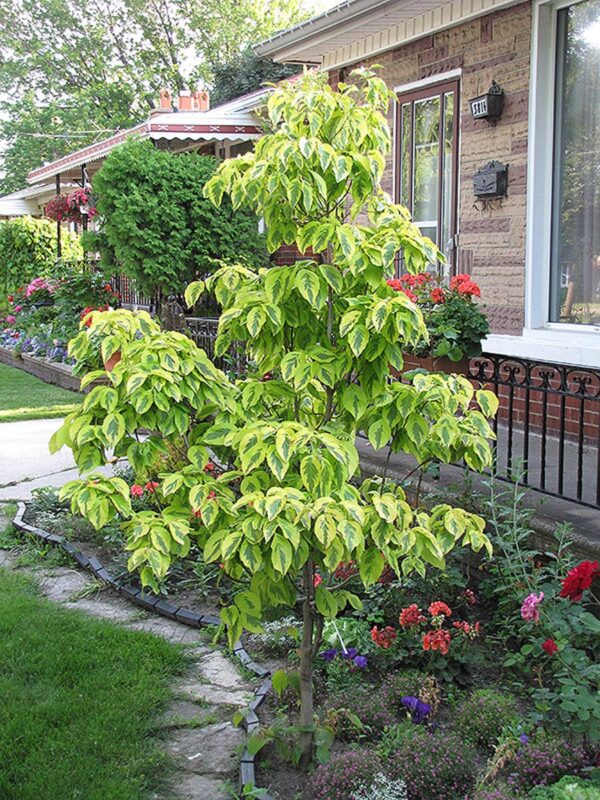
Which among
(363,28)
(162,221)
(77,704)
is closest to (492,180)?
(363,28)

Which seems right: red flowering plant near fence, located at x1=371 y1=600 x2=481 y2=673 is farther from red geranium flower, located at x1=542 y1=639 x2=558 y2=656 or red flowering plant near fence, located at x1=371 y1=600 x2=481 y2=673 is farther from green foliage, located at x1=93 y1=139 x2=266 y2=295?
green foliage, located at x1=93 y1=139 x2=266 y2=295

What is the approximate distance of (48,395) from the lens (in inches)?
509

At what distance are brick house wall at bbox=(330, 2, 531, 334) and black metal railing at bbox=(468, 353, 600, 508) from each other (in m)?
0.62

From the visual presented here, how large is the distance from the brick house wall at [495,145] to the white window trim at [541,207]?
12 centimetres

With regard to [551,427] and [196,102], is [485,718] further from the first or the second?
[196,102]

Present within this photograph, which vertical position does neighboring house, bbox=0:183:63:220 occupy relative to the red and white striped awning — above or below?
below

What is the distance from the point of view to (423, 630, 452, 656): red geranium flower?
163 inches

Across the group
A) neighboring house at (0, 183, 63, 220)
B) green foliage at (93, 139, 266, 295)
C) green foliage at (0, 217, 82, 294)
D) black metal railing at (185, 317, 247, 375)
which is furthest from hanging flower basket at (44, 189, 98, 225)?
neighboring house at (0, 183, 63, 220)

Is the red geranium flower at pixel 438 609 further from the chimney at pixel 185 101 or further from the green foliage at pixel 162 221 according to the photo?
the chimney at pixel 185 101

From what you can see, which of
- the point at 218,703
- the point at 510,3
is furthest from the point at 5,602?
the point at 510,3

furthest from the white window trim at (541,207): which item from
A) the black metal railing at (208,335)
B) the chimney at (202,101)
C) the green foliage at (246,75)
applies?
the green foliage at (246,75)

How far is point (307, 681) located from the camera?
3590 millimetres

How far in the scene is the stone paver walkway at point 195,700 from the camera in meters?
3.58

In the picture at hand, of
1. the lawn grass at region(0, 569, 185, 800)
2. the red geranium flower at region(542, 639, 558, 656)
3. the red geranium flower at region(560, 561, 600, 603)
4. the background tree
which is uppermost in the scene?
the background tree
